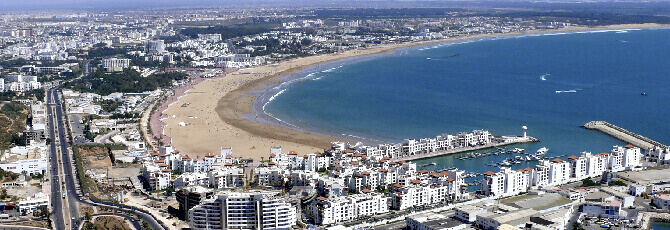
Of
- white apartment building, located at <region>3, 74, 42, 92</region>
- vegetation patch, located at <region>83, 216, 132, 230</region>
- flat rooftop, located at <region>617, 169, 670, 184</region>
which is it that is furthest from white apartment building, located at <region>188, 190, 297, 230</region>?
white apartment building, located at <region>3, 74, 42, 92</region>

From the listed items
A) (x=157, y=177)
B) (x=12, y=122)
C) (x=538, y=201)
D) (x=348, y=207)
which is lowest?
(x=12, y=122)

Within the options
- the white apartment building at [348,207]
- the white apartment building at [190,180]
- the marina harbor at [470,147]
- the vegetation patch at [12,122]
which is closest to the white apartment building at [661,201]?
the white apartment building at [348,207]

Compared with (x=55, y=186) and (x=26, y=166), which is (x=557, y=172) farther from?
(x=26, y=166)

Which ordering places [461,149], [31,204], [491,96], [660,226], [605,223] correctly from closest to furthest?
[605,223], [660,226], [31,204], [461,149], [491,96]

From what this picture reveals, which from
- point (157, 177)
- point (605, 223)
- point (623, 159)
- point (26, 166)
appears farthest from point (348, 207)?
point (26, 166)

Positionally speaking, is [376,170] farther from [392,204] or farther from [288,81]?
[288,81]

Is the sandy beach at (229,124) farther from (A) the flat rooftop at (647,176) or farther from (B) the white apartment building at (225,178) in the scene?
(A) the flat rooftop at (647,176)

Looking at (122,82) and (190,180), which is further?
(122,82)
